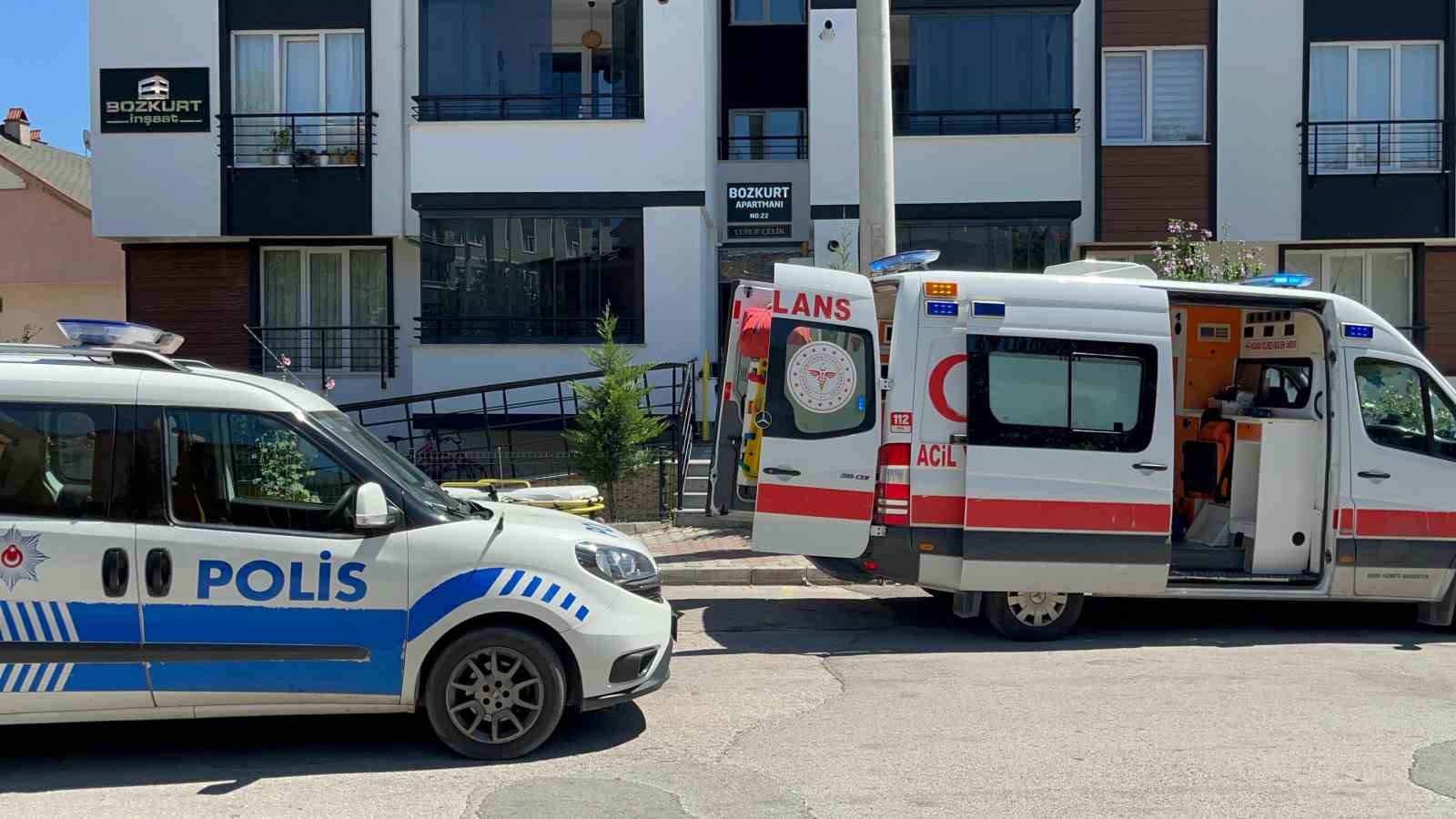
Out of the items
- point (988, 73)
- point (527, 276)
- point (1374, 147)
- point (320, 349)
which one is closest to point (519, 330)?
point (527, 276)

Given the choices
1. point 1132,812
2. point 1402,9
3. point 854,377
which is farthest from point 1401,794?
point 1402,9

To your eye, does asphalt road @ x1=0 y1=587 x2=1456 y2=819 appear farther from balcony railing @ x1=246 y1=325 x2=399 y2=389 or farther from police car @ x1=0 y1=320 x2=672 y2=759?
balcony railing @ x1=246 y1=325 x2=399 y2=389

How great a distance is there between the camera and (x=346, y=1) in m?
18.4

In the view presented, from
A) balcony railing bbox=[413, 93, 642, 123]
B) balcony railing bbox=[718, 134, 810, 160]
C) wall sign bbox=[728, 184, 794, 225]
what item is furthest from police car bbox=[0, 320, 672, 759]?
balcony railing bbox=[718, 134, 810, 160]

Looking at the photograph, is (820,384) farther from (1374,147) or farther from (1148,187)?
(1374,147)

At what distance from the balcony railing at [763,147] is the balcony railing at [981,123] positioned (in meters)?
3.53

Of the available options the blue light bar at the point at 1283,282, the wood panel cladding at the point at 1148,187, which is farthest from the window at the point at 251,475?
the wood panel cladding at the point at 1148,187

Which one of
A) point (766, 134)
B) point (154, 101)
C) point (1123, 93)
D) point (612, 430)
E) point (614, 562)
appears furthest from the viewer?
point (766, 134)

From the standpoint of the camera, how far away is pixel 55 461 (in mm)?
5941

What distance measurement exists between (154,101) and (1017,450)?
14746 millimetres

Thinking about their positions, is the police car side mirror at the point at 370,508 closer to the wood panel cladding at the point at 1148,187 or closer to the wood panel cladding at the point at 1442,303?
the wood panel cladding at the point at 1148,187

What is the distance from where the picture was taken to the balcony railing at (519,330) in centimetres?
1775

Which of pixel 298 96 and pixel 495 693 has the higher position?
pixel 298 96

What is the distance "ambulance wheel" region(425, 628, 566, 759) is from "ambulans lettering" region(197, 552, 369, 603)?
0.56 metres
